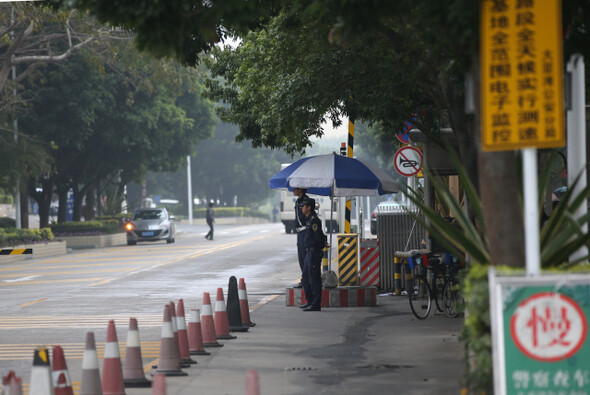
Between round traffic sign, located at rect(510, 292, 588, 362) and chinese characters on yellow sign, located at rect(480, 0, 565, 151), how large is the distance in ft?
3.15

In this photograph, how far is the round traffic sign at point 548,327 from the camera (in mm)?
5863

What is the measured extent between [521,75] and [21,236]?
3248 centimetres

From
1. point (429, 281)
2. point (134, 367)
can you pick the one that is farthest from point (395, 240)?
point (134, 367)

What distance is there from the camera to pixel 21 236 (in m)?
36.5

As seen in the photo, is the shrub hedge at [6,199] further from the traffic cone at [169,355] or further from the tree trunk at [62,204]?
the traffic cone at [169,355]

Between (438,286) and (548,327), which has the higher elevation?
(548,327)

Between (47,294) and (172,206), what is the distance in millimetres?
84546

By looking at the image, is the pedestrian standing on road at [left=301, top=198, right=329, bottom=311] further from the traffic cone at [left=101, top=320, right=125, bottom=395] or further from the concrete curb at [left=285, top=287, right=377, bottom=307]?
the traffic cone at [left=101, top=320, right=125, bottom=395]

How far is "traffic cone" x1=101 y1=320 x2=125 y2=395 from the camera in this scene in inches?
320

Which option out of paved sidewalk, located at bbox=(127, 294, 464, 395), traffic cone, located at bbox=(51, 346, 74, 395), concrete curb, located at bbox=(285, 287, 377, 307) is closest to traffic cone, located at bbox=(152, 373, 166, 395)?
traffic cone, located at bbox=(51, 346, 74, 395)

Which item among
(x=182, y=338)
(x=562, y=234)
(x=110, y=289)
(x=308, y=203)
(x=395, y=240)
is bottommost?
(x=110, y=289)

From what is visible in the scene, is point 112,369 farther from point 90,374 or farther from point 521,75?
point 521,75

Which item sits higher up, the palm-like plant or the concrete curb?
the palm-like plant

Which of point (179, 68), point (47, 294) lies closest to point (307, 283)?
point (47, 294)
